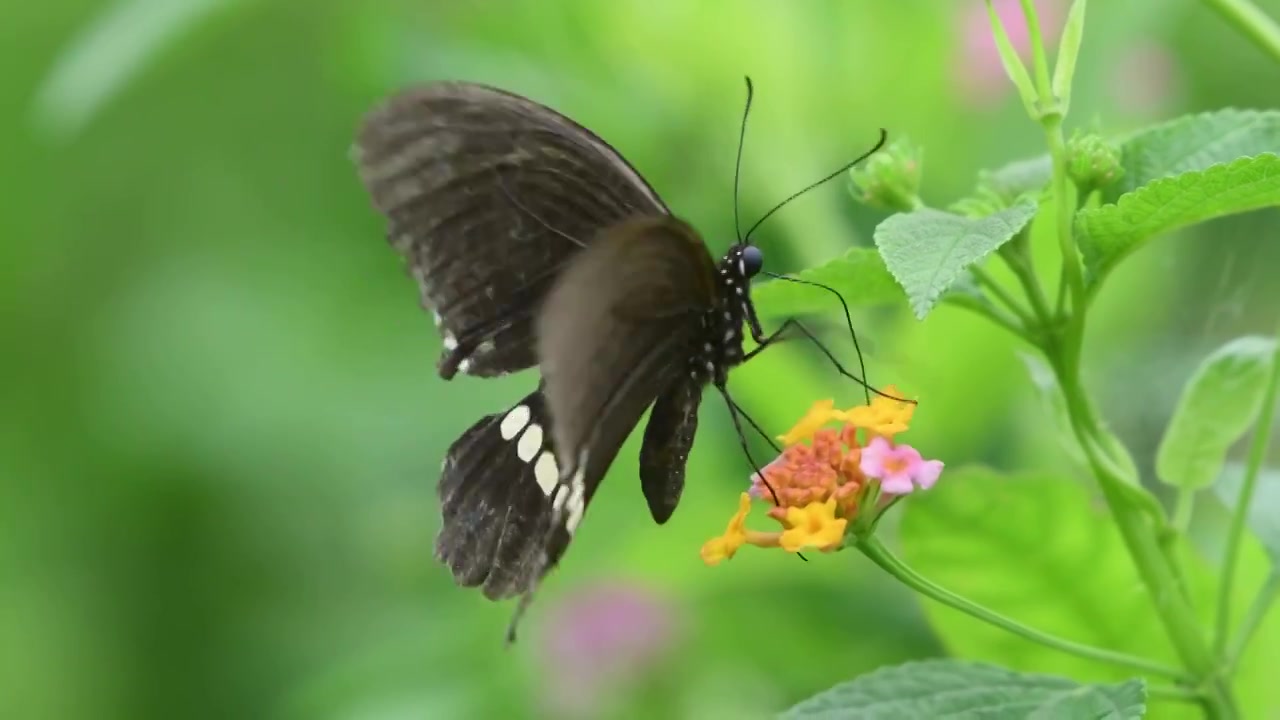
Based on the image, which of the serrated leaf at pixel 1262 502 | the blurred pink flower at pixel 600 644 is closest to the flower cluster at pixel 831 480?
the serrated leaf at pixel 1262 502

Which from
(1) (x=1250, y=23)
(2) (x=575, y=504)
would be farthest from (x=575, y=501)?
(1) (x=1250, y=23)

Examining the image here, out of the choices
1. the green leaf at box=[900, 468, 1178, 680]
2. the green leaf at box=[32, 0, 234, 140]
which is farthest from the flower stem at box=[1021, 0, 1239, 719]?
the green leaf at box=[32, 0, 234, 140]

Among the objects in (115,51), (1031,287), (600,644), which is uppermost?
(115,51)

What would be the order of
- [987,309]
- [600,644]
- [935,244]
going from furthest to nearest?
[600,644]
[987,309]
[935,244]

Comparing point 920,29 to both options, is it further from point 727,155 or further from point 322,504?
point 322,504

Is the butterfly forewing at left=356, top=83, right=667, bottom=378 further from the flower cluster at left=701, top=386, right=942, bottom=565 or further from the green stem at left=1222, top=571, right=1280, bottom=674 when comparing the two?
the green stem at left=1222, top=571, right=1280, bottom=674

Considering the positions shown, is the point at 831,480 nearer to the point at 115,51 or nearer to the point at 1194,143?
the point at 1194,143

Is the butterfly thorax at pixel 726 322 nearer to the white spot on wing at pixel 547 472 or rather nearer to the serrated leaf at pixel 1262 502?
the white spot on wing at pixel 547 472
